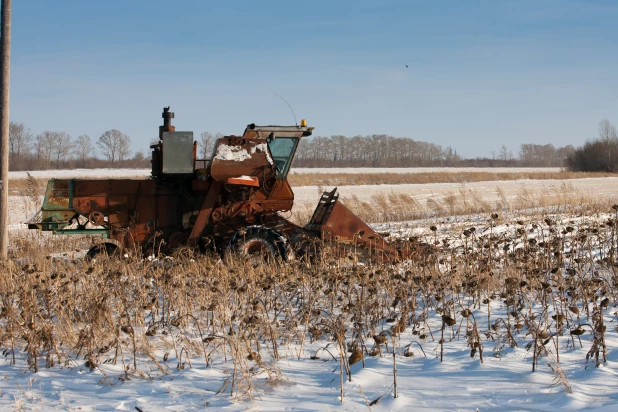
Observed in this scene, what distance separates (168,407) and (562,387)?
2.47 metres

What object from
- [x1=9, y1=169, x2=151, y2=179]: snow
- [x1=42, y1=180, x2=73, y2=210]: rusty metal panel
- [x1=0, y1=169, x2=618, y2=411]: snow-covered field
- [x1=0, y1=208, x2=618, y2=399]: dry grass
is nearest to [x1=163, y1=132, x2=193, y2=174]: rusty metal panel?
[x1=42, y1=180, x2=73, y2=210]: rusty metal panel

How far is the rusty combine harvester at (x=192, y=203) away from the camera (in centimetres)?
955

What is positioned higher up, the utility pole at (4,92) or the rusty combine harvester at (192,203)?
the utility pole at (4,92)

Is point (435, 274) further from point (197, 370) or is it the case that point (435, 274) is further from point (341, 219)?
point (197, 370)

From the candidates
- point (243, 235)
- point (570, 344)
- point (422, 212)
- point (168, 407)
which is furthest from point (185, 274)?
point (422, 212)

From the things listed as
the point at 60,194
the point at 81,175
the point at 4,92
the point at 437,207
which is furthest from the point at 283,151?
the point at 81,175

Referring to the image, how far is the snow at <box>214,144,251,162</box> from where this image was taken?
968 cm

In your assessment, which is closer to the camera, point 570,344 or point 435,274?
point 570,344

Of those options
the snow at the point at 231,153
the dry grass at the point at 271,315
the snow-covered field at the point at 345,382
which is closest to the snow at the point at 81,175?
the snow at the point at 231,153

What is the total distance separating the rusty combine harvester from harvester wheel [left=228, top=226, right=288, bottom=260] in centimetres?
1

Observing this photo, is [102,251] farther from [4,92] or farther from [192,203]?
[4,92]

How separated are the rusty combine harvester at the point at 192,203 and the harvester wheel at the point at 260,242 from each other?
1 cm

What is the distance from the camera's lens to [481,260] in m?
7.27

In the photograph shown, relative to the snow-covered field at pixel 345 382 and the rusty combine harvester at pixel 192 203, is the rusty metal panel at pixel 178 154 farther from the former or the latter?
the snow-covered field at pixel 345 382
